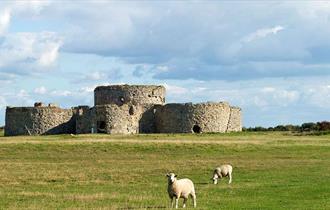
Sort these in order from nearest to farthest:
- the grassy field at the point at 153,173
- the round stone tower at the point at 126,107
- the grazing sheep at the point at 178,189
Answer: the grazing sheep at the point at 178,189
the grassy field at the point at 153,173
the round stone tower at the point at 126,107

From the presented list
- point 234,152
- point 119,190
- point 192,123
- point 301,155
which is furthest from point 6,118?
point 119,190

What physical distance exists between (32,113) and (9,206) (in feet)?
150

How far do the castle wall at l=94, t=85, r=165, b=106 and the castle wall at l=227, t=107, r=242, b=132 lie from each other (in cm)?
781

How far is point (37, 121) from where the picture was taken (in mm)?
64000

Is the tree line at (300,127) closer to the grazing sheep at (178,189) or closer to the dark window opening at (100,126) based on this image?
the dark window opening at (100,126)

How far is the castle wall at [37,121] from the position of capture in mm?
64037

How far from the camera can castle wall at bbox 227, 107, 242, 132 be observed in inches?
2753

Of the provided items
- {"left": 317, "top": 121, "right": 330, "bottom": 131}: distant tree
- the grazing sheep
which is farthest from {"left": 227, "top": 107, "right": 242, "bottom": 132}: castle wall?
the grazing sheep

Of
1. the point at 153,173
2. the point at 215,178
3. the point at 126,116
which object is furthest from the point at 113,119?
the point at 215,178

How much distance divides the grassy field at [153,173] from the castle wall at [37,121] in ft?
60.7

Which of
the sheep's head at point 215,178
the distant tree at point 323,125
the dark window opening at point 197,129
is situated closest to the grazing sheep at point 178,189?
the sheep's head at point 215,178

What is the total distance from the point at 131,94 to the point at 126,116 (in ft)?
14.8

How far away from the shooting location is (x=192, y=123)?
65.9m

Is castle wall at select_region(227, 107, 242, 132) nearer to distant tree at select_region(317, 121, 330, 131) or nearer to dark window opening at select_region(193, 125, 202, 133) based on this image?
dark window opening at select_region(193, 125, 202, 133)
